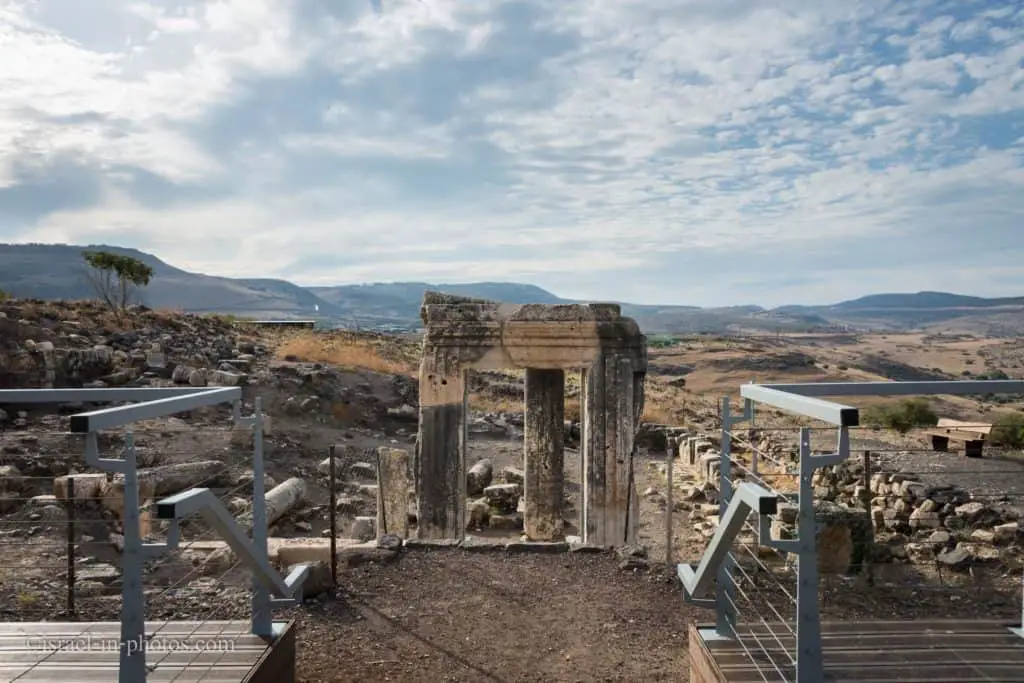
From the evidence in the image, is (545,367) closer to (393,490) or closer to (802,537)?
(393,490)

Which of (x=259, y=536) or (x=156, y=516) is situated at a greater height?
(x=156, y=516)

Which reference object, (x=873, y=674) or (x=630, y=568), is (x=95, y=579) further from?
(x=873, y=674)

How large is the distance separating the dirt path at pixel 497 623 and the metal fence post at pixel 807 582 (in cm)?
248

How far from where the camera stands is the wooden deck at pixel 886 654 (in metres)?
3.85

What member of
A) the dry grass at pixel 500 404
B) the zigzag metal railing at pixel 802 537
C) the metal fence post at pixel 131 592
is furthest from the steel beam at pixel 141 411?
the dry grass at pixel 500 404

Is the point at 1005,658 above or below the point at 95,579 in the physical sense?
above

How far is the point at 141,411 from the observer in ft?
10.7

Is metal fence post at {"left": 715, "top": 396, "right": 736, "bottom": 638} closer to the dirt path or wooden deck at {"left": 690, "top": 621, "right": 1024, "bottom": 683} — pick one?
wooden deck at {"left": 690, "top": 621, "right": 1024, "bottom": 683}

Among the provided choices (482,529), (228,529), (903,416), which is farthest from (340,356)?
(228,529)

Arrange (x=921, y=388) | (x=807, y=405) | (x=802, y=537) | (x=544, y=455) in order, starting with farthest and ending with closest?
(x=544, y=455) < (x=921, y=388) < (x=807, y=405) < (x=802, y=537)

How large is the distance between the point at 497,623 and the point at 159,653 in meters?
2.99

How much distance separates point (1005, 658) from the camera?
408 centimetres

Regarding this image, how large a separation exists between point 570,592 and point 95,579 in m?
4.60

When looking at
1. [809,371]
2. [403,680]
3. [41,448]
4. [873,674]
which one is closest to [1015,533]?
[873,674]
